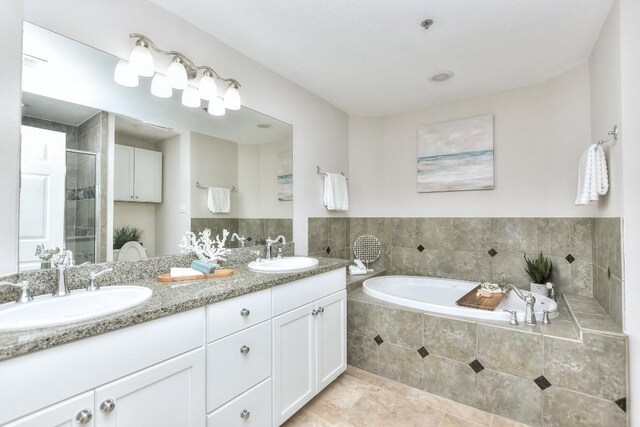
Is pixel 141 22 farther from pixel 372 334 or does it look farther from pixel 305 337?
pixel 372 334

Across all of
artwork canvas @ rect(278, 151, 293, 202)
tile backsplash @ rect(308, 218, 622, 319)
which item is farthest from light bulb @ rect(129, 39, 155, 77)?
tile backsplash @ rect(308, 218, 622, 319)

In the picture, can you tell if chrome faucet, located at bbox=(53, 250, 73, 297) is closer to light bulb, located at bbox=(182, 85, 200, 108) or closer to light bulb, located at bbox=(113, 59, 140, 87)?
light bulb, located at bbox=(113, 59, 140, 87)

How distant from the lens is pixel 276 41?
2000 mm

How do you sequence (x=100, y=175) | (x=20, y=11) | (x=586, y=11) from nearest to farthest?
(x=20, y=11) → (x=100, y=175) → (x=586, y=11)

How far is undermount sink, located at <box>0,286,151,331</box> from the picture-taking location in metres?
0.90

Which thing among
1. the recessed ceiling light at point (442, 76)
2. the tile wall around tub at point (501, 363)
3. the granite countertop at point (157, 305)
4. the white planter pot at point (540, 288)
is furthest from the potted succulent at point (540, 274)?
the granite countertop at point (157, 305)

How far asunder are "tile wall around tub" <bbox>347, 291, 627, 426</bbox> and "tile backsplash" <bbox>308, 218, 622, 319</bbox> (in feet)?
1.29

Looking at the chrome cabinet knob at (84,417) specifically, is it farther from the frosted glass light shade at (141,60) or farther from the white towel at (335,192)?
the white towel at (335,192)

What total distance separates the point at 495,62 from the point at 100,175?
2740mm

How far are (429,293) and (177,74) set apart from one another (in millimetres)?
2845

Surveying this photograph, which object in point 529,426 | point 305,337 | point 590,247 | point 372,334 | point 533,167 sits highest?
point 533,167

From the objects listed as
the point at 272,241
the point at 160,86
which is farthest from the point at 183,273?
the point at 160,86

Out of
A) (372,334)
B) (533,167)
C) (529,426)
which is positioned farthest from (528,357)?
(533,167)

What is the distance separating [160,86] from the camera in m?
1.66
